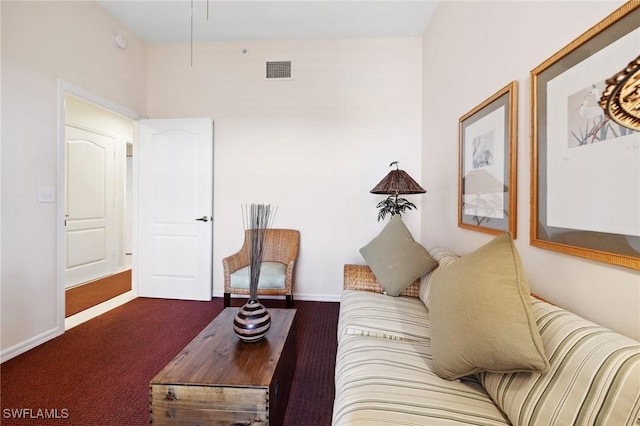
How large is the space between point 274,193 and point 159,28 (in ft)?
7.45

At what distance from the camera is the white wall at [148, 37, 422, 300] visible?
10.4ft

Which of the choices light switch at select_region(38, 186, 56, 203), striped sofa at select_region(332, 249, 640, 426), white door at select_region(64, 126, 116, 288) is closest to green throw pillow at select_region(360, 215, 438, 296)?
striped sofa at select_region(332, 249, 640, 426)

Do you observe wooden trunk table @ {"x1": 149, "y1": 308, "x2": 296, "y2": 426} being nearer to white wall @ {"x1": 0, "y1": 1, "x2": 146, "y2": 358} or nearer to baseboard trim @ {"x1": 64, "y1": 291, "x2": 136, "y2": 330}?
white wall @ {"x1": 0, "y1": 1, "x2": 146, "y2": 358}

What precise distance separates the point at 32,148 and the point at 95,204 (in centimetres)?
221

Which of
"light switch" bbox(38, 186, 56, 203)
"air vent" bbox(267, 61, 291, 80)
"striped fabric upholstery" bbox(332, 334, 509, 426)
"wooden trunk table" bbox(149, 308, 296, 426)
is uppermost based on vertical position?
"air vent" bbox(267, 61, 291, 80)

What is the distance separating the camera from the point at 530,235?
1.34m

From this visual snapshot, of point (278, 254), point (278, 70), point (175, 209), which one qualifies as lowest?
point (278, 254)

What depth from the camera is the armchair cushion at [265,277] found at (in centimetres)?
264

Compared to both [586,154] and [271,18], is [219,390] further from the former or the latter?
[271,18]

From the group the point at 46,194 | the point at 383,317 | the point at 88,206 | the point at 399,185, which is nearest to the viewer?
the point at 383,317

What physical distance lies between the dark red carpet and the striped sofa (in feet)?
1.80

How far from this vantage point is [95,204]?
398 cm

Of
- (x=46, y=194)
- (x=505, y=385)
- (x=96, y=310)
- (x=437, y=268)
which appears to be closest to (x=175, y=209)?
(x=46, y=194)

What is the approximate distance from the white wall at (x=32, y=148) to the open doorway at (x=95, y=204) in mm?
903
